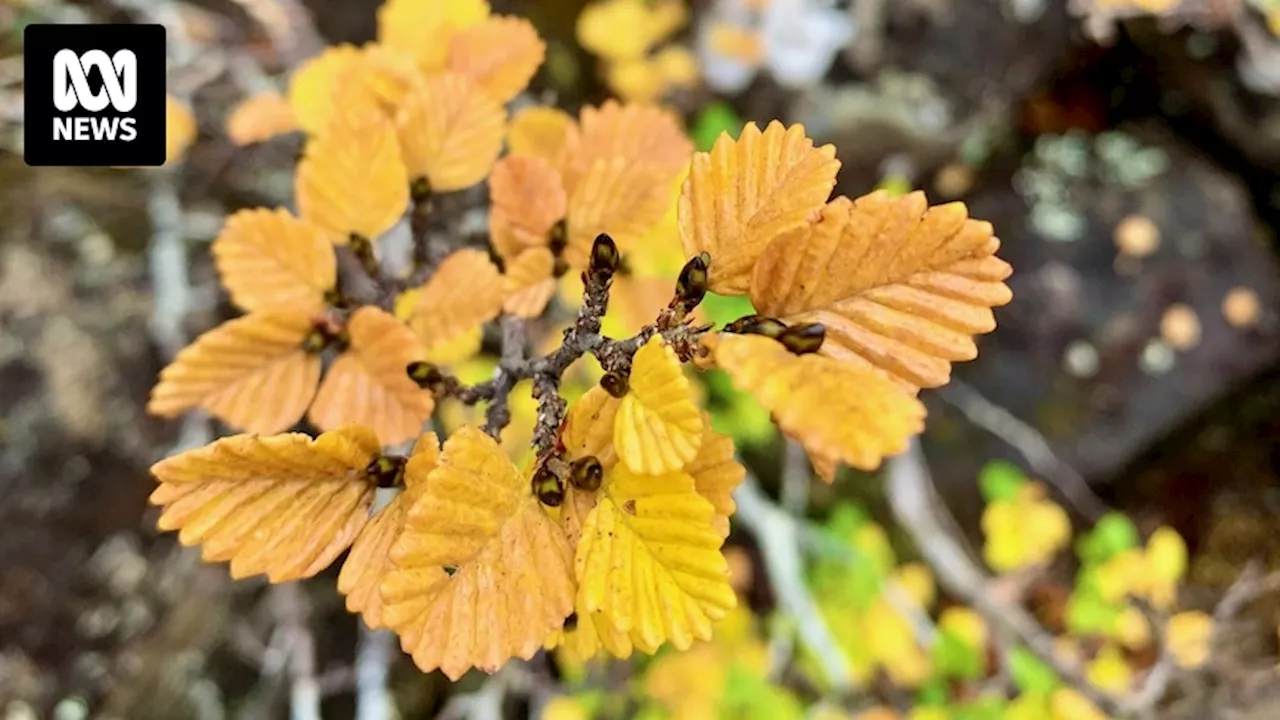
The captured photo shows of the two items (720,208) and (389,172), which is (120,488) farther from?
(720,208)

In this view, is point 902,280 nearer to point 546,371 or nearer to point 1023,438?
point 546,371

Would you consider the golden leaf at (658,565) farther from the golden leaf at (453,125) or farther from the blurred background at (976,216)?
the blurred background at (976,216)

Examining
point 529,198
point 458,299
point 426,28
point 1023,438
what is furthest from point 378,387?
point 1023,438

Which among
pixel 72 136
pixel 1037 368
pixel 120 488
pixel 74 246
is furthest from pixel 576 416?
pixel 1037 368

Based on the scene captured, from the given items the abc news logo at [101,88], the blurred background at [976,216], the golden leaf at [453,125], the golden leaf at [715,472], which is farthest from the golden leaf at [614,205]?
the blurred background at [976,216]

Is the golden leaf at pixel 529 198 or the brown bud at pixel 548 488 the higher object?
the golden leaf at pixel 529 198

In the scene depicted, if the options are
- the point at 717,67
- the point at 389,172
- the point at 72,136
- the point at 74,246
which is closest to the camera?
the point at 389,172
